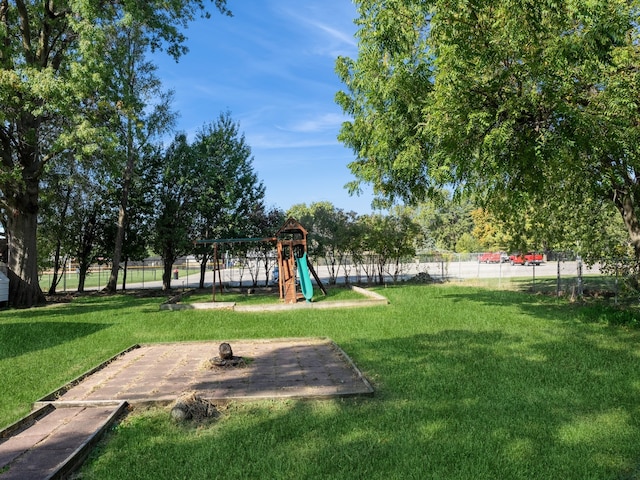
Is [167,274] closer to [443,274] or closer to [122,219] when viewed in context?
[122,219]

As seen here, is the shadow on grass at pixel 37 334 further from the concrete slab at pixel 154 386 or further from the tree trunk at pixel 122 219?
the tree trunk at pixel 122 219

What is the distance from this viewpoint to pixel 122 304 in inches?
585

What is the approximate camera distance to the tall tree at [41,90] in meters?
12.2

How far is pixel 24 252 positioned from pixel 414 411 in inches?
615

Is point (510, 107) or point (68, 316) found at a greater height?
point (510, 107)

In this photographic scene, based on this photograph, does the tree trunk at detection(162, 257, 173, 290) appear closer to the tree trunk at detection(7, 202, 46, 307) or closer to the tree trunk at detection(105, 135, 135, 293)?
the tree trunk at detection(105, 135, 135, 293)

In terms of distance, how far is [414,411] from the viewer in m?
4.50

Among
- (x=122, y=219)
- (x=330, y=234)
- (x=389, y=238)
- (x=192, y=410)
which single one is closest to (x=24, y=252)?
(x=122, y=219)

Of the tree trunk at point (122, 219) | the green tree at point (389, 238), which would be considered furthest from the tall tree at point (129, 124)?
the green tree at point (389, 238)

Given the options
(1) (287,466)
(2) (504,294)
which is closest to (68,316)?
(1) (287,466)

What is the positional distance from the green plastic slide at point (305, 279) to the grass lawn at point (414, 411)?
474 cm

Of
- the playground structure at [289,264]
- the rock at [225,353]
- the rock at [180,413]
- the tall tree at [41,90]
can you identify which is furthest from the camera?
the playground structure at [289,264]

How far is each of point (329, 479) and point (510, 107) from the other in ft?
17.4

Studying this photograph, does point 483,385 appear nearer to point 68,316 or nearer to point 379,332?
point 379,332
